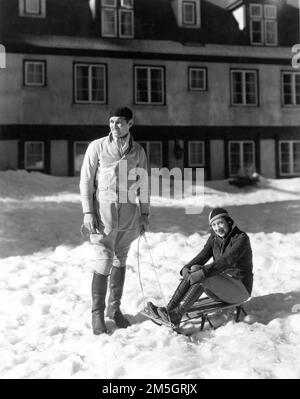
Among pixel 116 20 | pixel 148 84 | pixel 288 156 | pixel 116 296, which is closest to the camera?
pixel 116 296

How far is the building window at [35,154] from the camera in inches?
463

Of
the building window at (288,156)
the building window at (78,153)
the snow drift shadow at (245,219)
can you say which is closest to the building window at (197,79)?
the building window at (288,156)

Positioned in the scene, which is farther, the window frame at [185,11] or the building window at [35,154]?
the building window at [35,154]

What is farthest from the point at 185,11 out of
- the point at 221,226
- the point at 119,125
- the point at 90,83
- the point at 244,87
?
the point at 221,226

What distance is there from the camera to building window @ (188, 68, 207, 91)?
11806 millimetres

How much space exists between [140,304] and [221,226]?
1108 millimetres

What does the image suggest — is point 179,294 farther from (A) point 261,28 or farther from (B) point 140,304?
(A) point 261,28

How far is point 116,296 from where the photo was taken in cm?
387

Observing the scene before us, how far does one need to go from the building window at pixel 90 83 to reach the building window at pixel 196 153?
2620 mm

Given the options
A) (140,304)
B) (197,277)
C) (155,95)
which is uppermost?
(155,95)

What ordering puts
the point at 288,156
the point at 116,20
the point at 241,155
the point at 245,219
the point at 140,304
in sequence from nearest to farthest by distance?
the point at 140,304 < the point at 245,219 < the point at 116,20 < the point at 288,156 < the point at 241,155

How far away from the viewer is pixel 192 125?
1145cm

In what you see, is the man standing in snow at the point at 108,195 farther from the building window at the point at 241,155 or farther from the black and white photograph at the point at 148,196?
the building window at the point at 241,155

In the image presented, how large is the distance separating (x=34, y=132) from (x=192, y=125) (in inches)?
158
